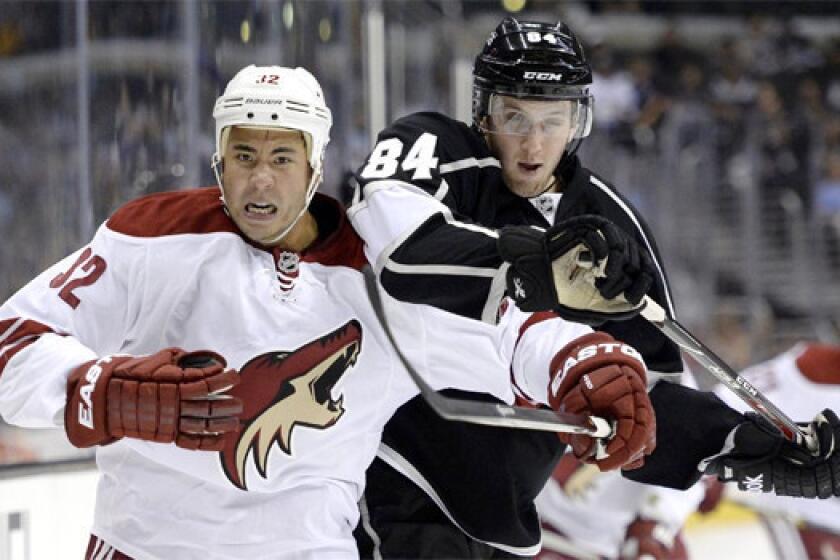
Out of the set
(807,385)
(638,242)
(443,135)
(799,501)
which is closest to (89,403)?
(443,135)

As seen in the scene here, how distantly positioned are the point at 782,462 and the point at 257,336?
1030mm

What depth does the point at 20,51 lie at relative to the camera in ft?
12.8

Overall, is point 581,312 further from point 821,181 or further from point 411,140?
point 821,181

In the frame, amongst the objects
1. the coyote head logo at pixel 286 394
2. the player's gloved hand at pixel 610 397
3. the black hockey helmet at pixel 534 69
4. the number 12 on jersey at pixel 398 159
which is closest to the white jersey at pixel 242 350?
the coyote head logo at pixel 286 394

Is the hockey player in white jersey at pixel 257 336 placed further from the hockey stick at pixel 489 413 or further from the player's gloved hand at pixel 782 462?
the player's gloved hand at pixel 782 462

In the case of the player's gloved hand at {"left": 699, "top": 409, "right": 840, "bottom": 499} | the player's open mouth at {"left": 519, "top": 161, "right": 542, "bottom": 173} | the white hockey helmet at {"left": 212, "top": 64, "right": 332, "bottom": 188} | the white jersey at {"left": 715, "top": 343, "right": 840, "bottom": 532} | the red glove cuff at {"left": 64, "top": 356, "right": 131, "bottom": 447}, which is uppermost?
the white hockey helmet at {"left": 212, "top": 64, "right": 332, "bottom": 188}

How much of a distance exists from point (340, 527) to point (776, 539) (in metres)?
2.48

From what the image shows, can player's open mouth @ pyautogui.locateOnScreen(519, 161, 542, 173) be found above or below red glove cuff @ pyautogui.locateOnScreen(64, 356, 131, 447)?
above

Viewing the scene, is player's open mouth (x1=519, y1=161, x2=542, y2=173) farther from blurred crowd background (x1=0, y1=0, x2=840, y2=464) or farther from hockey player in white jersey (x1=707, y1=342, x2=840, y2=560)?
hockey player in white jersey (x1=707, y1=342, x2=840, y2=560)

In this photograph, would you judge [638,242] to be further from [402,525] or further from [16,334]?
[16,334]

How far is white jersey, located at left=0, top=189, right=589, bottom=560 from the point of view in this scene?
8.50ft

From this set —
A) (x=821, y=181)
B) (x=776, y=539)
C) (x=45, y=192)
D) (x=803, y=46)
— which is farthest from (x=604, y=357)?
(x=803, y=46)

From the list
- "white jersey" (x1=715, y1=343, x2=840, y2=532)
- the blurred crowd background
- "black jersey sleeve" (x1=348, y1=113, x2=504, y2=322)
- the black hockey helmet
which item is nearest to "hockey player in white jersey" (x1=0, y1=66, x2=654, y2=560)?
"black jersey sleeve" (x1=348, y1=113, x2=504, y2=322)

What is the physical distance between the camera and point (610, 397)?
2.62 m
